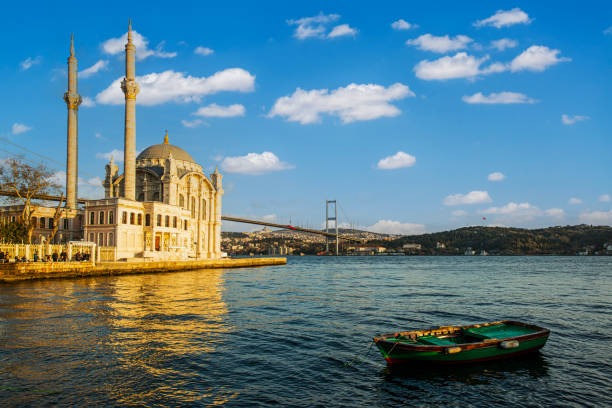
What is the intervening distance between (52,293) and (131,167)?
2563 cm

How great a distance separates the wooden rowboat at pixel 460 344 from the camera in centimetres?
848

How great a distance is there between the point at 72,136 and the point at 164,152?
39.7 ft

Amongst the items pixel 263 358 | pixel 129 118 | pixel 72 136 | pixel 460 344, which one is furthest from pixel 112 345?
pixel 72 136

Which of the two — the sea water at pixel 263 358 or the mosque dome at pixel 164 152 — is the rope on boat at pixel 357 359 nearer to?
the sea water at pixel 263 358

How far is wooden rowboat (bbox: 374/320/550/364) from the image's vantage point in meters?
8.48

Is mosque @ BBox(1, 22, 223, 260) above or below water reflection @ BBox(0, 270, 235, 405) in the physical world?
above

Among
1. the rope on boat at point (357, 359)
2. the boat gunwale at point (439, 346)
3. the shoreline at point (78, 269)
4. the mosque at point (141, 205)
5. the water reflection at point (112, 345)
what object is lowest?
the rope on boat at point (357, 359)

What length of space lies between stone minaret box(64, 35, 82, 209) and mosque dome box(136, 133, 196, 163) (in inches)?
428

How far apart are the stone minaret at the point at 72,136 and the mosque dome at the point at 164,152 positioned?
1086cm

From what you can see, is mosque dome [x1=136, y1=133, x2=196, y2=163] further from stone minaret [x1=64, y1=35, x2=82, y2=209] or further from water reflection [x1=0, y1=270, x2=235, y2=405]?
water reflection [x1=0, y1=270, x2=235, y2=405]

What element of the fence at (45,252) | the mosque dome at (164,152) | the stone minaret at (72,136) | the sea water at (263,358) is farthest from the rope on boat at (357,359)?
the mosque dome at (164,152)

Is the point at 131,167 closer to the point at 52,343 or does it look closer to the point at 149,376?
the point at 52,343

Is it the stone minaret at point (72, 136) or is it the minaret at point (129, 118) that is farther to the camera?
the stone minaret at point (72, 136)

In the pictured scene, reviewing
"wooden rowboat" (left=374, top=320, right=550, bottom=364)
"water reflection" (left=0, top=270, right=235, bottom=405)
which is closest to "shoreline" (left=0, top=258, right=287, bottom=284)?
"water reflection" (left=0, top=270, right=235, bottom=405)
